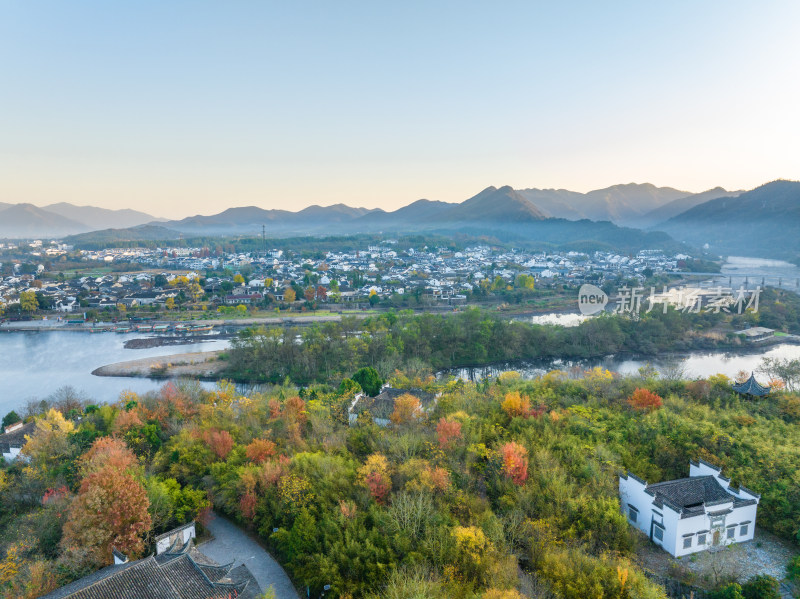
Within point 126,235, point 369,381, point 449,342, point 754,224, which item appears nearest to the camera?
point 369,381

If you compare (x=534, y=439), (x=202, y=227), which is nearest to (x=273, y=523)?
(x=534, y=439)

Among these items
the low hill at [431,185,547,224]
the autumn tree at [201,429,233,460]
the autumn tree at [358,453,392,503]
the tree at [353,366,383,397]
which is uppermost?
the low hill at [431,185,547,224]

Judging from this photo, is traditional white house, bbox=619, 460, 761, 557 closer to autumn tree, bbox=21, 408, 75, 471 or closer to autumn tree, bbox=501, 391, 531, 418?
autumn tree, bbox=501, 391, 531, 418

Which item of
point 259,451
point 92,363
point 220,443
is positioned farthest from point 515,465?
point 92,363

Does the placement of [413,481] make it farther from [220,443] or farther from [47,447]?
[47,447]

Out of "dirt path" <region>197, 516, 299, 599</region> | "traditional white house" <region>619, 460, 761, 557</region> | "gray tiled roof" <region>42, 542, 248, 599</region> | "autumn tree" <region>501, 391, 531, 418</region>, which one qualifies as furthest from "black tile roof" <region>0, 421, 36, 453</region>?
"traditional white house" <region>619, 460, 761, 557</region>

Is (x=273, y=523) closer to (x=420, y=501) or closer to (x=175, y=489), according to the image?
(x=175, y=489)
